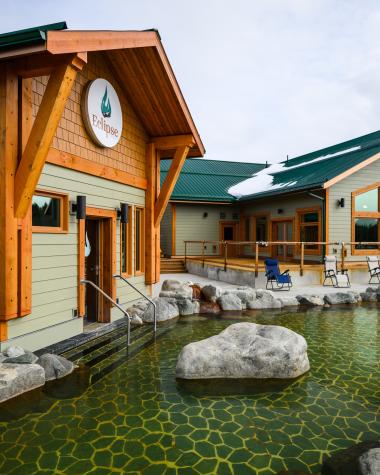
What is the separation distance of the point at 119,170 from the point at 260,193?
10691 mm

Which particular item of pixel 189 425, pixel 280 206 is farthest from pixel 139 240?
pixel 280 206

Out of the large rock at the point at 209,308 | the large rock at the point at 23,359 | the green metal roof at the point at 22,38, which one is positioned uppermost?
the green metal roof at the point at 22,38

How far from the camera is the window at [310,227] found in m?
14.7

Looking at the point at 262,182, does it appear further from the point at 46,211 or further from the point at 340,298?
the point at 46,211

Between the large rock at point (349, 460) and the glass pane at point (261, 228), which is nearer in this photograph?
the large rock at point (349, 460)

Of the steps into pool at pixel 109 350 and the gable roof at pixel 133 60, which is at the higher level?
the gable roof at pixel 133 60

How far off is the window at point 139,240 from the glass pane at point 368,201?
9.98 meters

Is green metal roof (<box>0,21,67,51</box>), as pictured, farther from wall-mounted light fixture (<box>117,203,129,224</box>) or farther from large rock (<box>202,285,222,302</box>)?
large rock (<box>202,285,222,302</box>)

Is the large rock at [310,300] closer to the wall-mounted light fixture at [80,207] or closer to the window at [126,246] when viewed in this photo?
the window at [126,246]

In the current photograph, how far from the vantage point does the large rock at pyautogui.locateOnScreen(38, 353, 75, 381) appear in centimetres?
495

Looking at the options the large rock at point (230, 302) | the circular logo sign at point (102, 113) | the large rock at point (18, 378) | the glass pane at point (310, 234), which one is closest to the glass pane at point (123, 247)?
the circular logo sign at point (102, 113)

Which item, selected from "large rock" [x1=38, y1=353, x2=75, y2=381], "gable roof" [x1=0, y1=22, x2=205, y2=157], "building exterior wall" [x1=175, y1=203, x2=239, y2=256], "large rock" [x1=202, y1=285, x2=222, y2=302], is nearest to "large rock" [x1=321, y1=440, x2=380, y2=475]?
"large rock" [x1=38, y1=353, x2=75, y2=381]

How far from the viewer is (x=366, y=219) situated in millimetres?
15203

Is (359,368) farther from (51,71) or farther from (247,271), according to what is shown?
(247,271)
